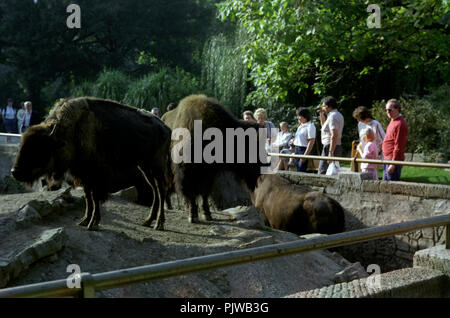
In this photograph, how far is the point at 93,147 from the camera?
244 inches

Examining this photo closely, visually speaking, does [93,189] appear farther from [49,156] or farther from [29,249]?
[29,249]

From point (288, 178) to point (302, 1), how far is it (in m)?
4.72

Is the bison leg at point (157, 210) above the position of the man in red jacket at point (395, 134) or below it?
below

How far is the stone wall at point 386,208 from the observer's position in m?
7.87

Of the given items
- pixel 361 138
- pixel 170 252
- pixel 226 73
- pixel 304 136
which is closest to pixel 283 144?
pixel 304 136

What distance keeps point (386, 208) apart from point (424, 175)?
601 cm

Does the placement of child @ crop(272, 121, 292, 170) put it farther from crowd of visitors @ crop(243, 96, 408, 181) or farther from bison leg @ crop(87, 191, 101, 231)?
bison leg @ crop(87, 191, 101, 231)

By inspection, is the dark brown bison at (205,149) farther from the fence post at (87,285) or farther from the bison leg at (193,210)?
the fence post at (87,285)

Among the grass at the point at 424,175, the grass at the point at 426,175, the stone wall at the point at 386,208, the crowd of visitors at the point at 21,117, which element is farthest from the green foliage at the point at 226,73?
the stone wall at the point at 386,208

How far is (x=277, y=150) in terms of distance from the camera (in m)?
11.1

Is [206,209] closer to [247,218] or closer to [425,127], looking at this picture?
[247,218]

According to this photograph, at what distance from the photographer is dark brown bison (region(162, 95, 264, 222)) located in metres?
7.48

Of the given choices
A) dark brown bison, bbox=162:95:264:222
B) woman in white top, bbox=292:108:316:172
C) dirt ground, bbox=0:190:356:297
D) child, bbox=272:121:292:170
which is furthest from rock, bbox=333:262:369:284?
child, bbox=272:121:292:170

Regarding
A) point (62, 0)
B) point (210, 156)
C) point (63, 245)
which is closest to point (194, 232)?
point (210, 156)
